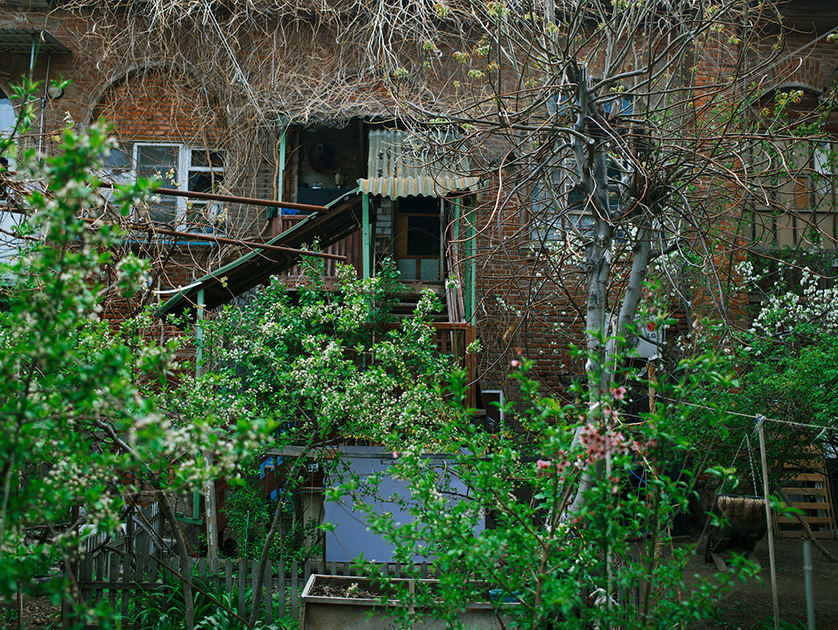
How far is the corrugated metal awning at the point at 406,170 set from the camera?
6878 mm

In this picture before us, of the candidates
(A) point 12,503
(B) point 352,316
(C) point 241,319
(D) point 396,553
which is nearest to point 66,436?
(A) point 12,503

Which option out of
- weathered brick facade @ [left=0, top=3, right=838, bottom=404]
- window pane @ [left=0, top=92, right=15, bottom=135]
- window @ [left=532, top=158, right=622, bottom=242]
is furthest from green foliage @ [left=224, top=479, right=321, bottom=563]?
window pane @ [left=0, top=92, right=15, bottom=135]

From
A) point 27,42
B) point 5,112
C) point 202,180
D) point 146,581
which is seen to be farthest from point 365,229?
point 5,112

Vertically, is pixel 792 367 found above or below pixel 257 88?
below

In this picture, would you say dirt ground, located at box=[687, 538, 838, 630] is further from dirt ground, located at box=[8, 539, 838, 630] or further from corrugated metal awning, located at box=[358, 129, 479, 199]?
corrugated metal awning, located at box=[358, 129, 479, 199]

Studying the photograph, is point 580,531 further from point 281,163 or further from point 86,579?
point 281,163

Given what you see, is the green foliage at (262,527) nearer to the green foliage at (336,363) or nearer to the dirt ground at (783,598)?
the green foliage at (336,363)

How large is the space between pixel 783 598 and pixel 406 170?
6812 mm

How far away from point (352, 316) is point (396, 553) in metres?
2.78

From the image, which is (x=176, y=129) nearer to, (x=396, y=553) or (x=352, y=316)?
(x=352, y=316)

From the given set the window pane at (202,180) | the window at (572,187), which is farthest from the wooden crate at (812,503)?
the window pane at (202,180)

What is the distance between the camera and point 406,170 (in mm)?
8367

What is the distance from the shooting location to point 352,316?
5332 mm

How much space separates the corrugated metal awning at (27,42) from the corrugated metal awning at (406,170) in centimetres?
514
